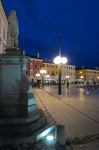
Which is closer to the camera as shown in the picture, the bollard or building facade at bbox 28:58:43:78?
the bollard

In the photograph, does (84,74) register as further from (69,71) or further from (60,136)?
(60,136)

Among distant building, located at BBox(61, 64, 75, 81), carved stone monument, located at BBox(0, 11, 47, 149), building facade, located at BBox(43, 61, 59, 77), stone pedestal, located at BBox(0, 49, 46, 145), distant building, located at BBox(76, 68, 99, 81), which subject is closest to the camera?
carved stone monument, located at BBox(0, 11, 47, 149)

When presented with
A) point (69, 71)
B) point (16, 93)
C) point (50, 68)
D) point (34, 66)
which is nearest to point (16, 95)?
point (16, 93)

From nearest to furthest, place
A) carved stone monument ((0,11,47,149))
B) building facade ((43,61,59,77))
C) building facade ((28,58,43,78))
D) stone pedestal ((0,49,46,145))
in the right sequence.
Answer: carved stone monument ((0,11,47,149)), stone pedestal ((0,49,46,145)), building facade ((28,58,43,78)), building facade ((43,61,59,77))

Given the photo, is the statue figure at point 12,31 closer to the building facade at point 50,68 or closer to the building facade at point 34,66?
the building facade at point 34,66

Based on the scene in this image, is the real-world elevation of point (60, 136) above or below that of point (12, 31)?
below

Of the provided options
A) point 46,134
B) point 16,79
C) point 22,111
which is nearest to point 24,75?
point 16,79

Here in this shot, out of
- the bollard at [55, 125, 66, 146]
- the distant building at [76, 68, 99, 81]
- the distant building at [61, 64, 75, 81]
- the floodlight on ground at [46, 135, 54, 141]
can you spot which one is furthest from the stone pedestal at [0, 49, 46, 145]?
the distant building at [76, 68, 99, 81]

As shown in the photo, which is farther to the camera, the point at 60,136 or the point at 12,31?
the point at 12,31

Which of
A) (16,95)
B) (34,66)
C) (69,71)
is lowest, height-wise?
(16,95)

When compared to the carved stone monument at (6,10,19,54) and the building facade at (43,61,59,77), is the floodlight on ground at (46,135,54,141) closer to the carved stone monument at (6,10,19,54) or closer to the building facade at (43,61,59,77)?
the carved stone monument at (6,10,19,54)

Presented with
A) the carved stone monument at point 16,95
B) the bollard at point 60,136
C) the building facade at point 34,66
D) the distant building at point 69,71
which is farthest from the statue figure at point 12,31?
the distant building at point 69,71

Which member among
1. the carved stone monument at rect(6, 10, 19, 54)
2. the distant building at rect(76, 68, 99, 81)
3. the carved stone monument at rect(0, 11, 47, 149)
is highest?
the distant building at rect(76, 68, 99, 81)

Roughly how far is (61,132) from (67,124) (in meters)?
3.46
